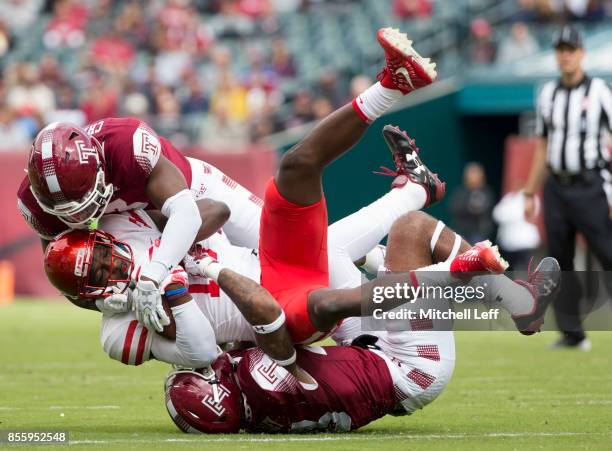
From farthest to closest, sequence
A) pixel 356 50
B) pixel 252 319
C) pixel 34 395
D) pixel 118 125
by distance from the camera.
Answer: pixel 356 50 → pixel 34 395 → pixel 118 125 → pixel 252 319

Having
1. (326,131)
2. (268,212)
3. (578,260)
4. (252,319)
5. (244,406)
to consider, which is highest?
(326,131)

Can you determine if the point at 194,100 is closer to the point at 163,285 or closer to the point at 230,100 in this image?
the point at 230,100

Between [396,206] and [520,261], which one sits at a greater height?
[396,206]

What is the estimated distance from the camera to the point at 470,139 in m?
15.4

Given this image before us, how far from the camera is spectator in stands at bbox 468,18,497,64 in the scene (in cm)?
1514

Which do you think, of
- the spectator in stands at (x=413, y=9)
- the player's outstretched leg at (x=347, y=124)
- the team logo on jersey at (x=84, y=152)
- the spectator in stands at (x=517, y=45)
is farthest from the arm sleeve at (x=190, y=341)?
the spectator in stands at (x=413, y=9)

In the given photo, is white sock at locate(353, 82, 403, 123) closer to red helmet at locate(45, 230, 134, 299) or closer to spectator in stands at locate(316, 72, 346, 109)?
red helmet at locate(45, 230, 134, 299)

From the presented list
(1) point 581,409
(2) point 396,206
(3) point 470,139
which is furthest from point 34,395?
(3) point 470,139

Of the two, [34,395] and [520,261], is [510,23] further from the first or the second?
[34,395]

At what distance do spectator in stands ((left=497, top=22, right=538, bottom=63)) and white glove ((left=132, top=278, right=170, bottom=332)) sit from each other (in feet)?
36.0

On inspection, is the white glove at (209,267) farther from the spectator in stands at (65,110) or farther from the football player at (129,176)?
the spectator in stands at (65,110)

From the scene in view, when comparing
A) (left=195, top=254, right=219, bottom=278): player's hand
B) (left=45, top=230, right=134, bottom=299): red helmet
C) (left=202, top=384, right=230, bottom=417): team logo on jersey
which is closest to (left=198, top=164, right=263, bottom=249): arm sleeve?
(left=195, top=254, right=219, bottom=278): player's hand

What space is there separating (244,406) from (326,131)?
44.5 inches

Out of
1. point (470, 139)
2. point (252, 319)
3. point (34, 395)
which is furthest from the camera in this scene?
point (470, 139)
